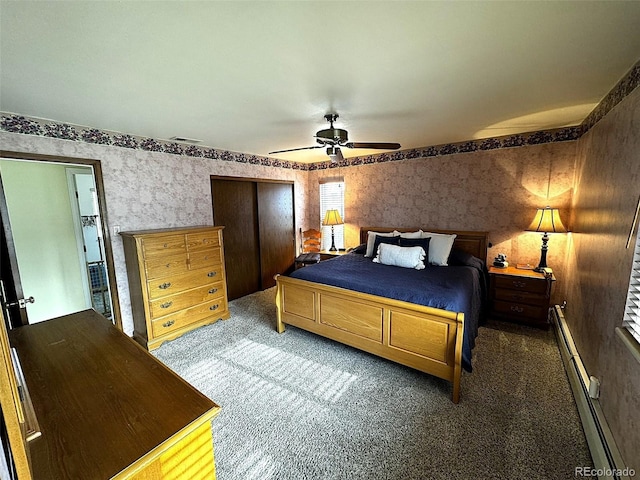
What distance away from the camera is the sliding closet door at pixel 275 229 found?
4715 millimetres

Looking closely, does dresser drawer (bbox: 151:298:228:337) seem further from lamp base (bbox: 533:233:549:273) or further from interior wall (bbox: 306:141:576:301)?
lamp base (bbox: 533:233:549:273)

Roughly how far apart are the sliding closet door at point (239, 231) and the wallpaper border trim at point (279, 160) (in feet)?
1.46

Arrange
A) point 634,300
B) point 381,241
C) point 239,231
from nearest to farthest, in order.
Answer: point 634,300
point 381,241
point 239,231

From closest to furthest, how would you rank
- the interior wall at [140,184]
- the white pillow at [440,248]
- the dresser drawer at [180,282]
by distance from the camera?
the interior wall at [140,184] < the dresser drawer at [180,282] < the white pillow at [440,248]

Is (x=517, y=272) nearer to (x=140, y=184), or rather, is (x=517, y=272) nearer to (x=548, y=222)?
(x=548, y=222)

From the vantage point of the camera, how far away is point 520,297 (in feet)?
10.4

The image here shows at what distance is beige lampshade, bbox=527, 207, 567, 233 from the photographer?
3.01m

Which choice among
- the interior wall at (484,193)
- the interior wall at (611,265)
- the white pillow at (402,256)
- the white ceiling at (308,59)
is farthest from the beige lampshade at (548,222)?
the white pillow at (402,256)

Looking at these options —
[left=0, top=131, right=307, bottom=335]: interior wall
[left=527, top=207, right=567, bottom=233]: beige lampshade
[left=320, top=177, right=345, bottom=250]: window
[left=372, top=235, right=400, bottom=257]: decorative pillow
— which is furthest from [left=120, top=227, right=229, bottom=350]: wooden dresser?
[left=527, top=207, right=567, bottom=233]: beige lampshade

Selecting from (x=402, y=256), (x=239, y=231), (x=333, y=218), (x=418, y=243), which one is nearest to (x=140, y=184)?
(x=239, y=231)

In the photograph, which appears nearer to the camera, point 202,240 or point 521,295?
point 521,295

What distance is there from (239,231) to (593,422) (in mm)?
4204

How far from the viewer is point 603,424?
159cm

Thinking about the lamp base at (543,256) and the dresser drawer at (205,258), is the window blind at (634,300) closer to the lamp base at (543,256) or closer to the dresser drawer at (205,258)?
the lamp base at (543,256)
